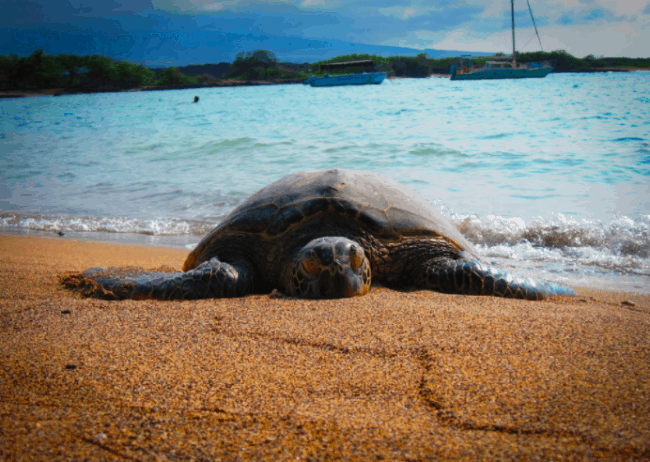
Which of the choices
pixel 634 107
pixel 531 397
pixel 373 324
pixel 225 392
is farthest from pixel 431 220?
pixel 634 107

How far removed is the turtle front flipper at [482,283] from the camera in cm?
281

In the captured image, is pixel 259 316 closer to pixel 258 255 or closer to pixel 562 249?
pixel 258 255

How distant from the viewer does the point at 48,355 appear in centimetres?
162

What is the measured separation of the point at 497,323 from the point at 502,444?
38.7 inches

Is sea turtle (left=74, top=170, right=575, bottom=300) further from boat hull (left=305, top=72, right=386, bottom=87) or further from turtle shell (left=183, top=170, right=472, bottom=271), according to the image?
boat hull (left=305, top=72, right=386, bottom=87)

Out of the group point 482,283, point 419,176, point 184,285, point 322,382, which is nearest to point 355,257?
point 482,283

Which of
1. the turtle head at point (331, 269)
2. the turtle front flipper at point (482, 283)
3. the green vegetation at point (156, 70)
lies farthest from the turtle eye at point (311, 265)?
the green vegetation at point (156, 70)

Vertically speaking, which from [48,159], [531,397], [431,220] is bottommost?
[531,397]

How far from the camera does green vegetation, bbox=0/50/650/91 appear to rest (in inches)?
2506

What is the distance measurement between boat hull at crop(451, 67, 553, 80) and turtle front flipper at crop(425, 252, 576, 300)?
64394mm

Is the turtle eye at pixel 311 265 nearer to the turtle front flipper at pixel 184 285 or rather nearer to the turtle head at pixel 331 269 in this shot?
the turtle head at pixel 331 269

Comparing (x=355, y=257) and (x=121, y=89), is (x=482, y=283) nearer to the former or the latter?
(x=355, y=257)

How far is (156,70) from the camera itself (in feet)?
275

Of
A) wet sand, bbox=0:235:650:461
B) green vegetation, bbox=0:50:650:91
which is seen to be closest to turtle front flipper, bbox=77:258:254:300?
wet sand, bbox=0:235:650:461
